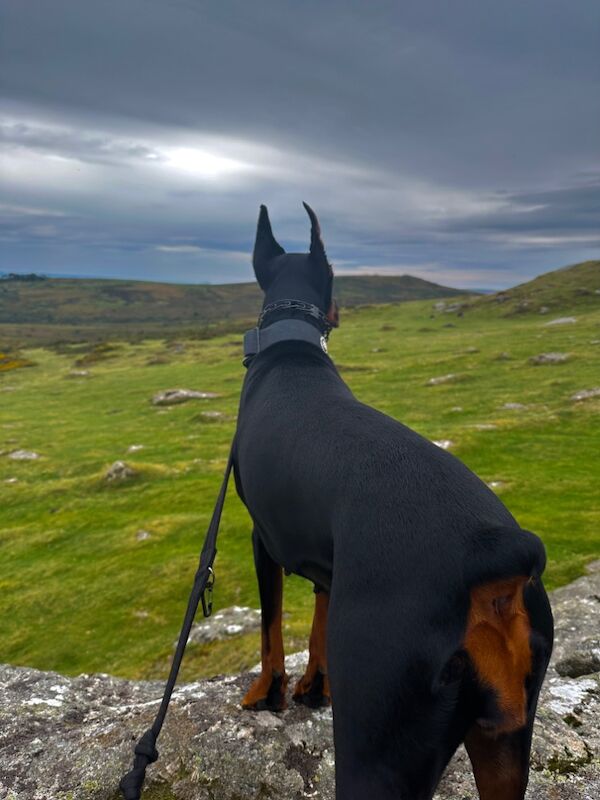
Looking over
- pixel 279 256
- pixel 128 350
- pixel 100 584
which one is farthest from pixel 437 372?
pixel 128 350

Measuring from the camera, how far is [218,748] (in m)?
4.43

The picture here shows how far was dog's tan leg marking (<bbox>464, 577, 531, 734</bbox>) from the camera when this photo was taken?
262cm

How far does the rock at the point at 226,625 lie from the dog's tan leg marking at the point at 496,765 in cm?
842

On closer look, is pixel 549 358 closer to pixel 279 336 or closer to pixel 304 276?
pixel 304 276

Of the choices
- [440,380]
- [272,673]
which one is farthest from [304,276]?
[440,380]

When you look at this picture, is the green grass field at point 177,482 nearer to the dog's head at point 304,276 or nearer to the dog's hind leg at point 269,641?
the dog's hind leg at point 269,641

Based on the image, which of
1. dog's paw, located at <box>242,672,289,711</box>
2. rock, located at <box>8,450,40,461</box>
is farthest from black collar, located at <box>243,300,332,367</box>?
rock, located at <box>8,450,40,461</box>

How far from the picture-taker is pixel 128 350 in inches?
3280

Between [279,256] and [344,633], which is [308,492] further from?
[279,256]

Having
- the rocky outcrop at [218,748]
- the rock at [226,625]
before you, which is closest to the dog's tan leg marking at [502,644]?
the rocky outcrop at [218,748]

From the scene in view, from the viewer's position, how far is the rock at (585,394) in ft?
97.5

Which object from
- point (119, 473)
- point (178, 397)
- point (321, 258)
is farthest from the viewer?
point (178, 397)

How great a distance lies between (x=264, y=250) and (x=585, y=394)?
28.2 meters

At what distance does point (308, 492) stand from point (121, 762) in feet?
9.40
